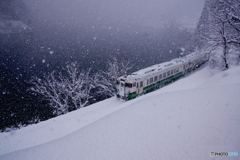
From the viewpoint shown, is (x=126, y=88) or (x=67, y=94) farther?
(x=67, y=94)

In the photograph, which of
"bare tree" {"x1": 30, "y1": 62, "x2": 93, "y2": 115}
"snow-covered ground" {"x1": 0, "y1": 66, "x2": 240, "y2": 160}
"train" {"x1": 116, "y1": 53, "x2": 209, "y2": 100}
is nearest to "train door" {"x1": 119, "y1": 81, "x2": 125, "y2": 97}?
"train" {"x1": 116, "y1": 53, "x2": 209, "y2": 100}

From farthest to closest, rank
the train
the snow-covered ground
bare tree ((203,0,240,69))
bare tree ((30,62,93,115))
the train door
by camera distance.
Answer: bare tree ((30,62,93,115))
the train door
the train
bare tree ((203,0,240,69))
the snow-covered ground

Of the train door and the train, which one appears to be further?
the train door

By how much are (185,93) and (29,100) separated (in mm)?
25015

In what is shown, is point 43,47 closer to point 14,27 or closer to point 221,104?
point 14,27

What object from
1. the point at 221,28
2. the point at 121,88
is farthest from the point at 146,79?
the point at 221,28

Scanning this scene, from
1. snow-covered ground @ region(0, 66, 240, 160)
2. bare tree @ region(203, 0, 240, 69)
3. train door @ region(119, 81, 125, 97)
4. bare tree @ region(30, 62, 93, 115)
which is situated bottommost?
bare tree @ region(30, 62, 93, 115)

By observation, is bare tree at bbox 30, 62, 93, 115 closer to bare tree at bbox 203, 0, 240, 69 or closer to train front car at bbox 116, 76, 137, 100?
train front car at bbox 116, 76, 137, 100

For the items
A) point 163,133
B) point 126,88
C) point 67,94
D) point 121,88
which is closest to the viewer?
point 163,133

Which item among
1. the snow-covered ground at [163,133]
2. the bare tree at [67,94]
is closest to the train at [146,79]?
the bare tree at [67,94]

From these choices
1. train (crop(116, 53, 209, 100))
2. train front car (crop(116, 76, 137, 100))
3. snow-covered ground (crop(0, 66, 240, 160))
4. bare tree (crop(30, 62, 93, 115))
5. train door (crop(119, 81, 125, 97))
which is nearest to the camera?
snow-covered ground (crop(0, 66, 240, 160))

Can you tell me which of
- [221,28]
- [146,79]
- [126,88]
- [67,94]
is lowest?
[67,94]

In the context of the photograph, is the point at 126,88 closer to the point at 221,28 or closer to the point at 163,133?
the point at 163,133

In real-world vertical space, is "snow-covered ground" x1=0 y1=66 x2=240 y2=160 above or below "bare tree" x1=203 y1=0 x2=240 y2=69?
below
